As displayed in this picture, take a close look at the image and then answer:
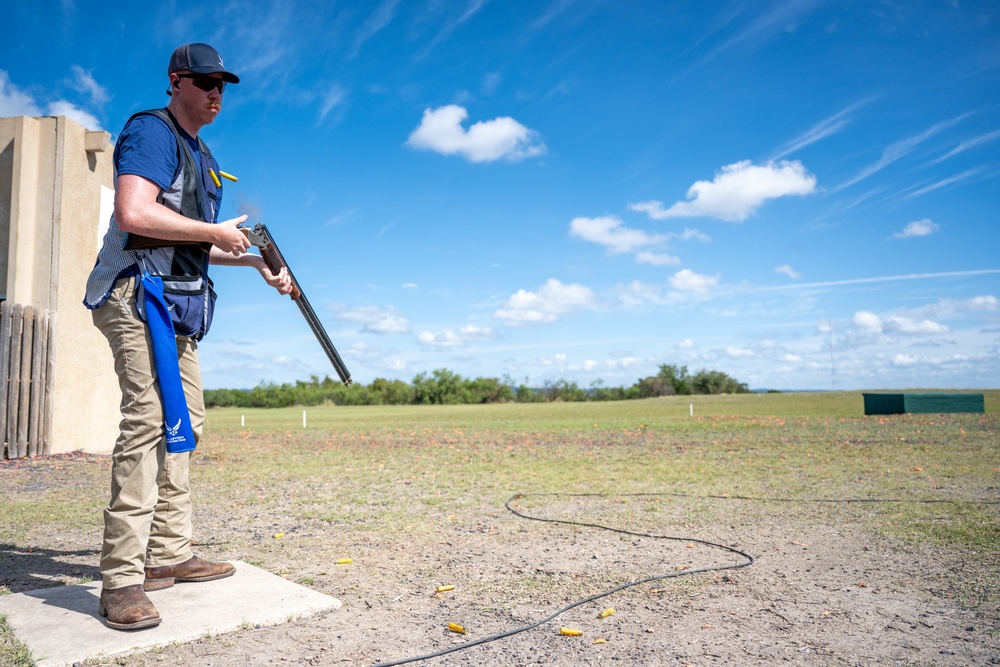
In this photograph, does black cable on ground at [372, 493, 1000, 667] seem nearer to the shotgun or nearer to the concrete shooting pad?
the concrete shooting pad

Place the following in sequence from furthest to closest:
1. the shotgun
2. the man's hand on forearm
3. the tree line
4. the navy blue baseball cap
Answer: the tree line, the man's hand on forearm, the shotgun, the navy blue baseball cap

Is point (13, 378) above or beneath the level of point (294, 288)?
beneath

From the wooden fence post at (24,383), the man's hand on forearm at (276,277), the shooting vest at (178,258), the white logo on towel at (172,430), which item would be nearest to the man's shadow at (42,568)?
the white logo on towel at (172,430)

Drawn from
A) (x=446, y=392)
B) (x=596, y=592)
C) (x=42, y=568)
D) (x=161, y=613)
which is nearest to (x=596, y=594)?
(x=596, y=592)

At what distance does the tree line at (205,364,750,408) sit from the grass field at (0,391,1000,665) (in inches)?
2036

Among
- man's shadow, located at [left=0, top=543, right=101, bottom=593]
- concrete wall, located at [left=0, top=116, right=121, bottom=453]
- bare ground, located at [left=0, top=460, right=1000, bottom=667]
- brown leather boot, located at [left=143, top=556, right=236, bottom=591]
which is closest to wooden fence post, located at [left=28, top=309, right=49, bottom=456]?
concrete wall, located at [left=0, top=116, right=121, bottom=453]

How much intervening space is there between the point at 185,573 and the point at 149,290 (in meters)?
1.61

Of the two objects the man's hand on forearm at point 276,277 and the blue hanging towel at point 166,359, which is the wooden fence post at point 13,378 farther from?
the blue hanging towel at point 166,359

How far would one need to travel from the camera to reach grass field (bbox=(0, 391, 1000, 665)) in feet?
17.1

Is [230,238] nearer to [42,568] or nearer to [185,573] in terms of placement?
[185,573]

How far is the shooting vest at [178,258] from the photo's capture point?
327 centimetres

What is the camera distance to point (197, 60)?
345 centimetres

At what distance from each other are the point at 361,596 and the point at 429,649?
2.97 feet

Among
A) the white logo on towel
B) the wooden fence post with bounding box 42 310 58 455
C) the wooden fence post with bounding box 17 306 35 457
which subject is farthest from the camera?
the wooden fence post with bounding box 42 310 58 455
